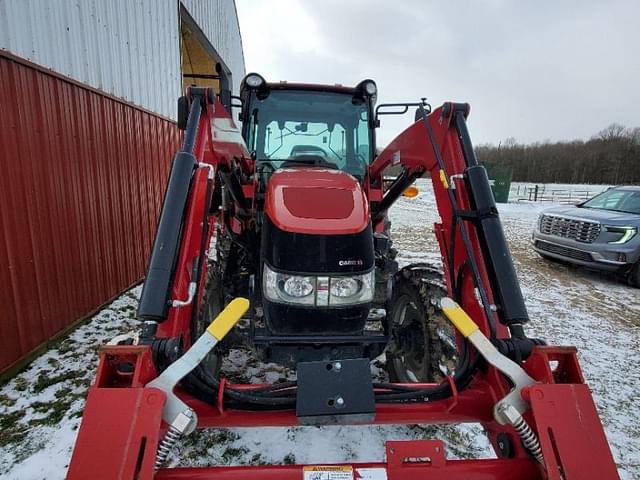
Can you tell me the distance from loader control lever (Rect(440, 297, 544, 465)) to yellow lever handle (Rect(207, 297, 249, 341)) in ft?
2.57

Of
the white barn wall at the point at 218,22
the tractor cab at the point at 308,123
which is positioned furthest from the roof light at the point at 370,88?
the white barn wall at the point at 218,22

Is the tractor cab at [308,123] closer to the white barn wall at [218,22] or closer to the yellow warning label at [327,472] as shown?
the yellow warning label at [327,472]

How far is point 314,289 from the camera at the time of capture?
194 centimetres

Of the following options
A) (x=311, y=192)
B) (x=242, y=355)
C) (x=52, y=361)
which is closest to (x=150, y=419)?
(x=311, y=192)

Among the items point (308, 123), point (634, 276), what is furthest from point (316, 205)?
point (634, 276)

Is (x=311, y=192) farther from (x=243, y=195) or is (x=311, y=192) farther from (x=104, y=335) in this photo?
(x=104, y=335)

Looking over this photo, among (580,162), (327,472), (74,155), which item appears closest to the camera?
(327,472)

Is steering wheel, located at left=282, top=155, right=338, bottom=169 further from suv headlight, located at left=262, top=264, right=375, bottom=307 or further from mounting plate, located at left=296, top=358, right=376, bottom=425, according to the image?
mounting plate, located at left=296, top=358, right=376, bottom=425

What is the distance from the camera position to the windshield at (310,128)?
3277mm

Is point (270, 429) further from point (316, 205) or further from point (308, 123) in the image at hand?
point (308, 123)

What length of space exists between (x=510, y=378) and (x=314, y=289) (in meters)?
0.93

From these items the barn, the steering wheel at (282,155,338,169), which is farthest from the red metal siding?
the steering wheel at (282,155,338,169)

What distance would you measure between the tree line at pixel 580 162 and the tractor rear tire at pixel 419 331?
40.9 meters

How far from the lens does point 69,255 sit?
3.76 m
